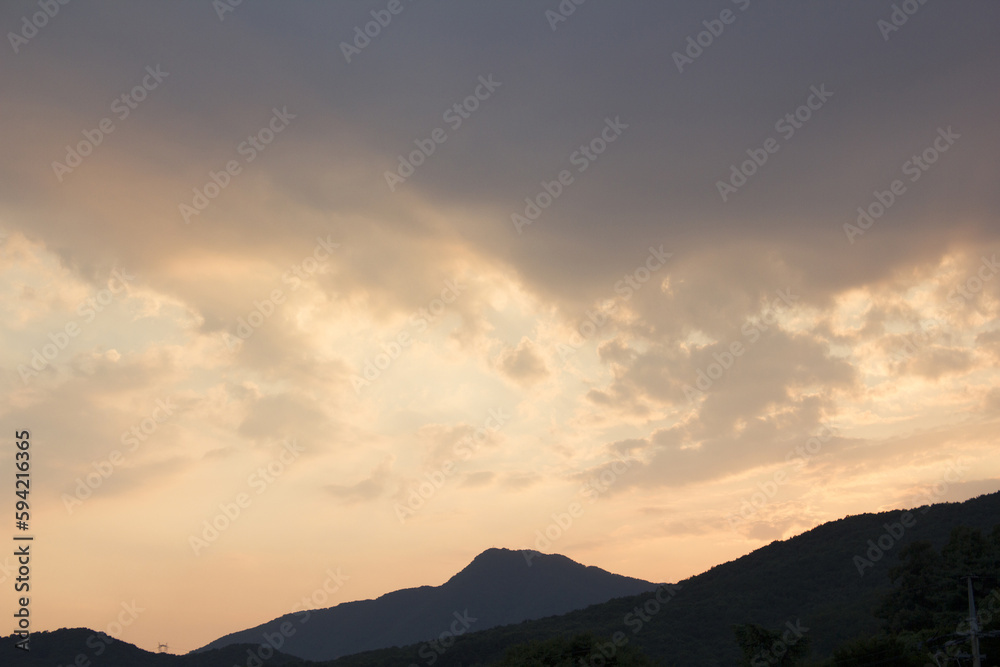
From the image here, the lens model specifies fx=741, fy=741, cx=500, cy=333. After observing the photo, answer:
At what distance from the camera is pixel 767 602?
446 feet

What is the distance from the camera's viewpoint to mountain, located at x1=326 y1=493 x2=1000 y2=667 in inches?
4577

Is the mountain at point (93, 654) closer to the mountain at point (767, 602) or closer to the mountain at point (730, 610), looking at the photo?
the mountain at point (730, 610)

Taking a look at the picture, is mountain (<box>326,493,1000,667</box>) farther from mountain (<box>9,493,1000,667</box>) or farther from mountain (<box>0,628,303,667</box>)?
mountain (<box>0,628,303,667</box>)

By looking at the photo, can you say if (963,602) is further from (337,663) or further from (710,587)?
(337,663)

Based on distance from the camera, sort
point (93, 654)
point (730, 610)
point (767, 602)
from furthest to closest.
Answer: point (93, 654) → point (767, 602) → point (730, 610)

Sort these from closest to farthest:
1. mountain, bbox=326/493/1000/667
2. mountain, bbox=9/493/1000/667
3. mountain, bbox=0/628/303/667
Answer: mountain, bbox=326/493/1000/667
mountain, bbox=9/493/1000/667
mountain, bbox=0/628/303/667

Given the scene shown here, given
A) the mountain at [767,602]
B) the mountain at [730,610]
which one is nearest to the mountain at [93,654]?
the mountain at [730,610]

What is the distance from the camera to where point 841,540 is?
16100cm

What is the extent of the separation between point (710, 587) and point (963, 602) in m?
84.5

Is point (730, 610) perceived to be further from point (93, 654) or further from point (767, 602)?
point (93, 654)

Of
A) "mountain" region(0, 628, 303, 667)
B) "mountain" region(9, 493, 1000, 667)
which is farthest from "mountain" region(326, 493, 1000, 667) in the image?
"mountain" region(0, 628, 303, 667)

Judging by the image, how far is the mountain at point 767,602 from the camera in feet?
381

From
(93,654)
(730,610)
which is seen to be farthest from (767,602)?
(93,654)

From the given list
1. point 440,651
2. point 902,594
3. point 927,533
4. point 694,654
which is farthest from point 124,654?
point 927,533
